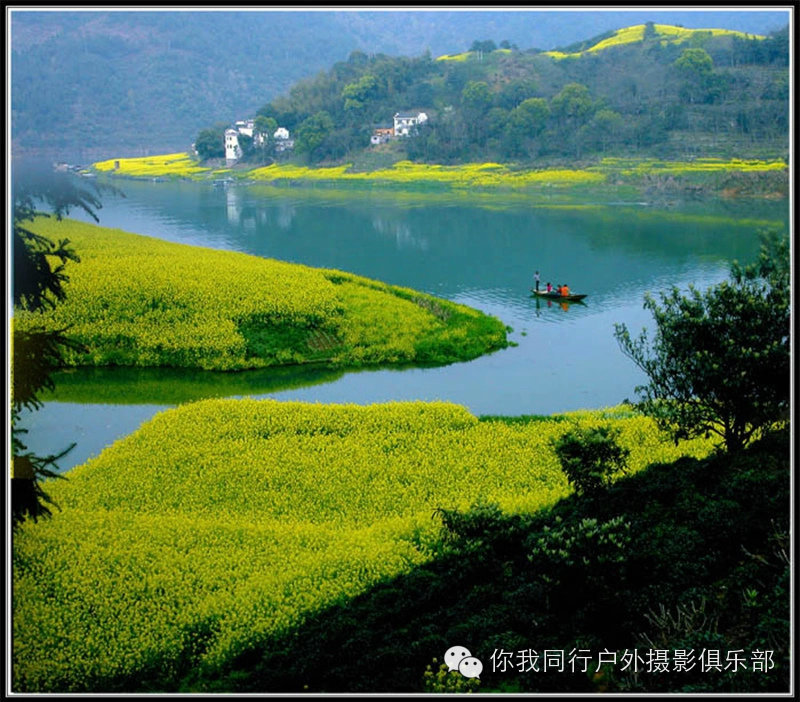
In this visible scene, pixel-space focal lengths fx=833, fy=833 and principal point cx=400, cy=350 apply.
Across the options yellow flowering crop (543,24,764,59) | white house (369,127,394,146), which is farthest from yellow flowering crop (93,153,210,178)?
yellow flowering crop (543,24,764,59)

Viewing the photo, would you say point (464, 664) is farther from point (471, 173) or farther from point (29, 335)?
Result: point (471, 173)

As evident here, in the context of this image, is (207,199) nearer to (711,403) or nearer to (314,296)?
(314,296)

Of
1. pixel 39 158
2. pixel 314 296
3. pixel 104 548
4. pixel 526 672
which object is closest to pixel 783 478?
pixel 526 672

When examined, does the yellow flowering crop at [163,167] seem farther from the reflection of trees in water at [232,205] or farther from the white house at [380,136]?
→ the white house at [380,136]

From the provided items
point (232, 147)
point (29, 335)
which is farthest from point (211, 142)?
point (29, 335)

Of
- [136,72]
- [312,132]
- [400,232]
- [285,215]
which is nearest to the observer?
[136,72]

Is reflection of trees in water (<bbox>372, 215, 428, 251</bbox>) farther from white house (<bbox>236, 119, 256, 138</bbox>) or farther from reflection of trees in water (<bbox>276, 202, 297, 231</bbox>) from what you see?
white house (<bbox>236, 119, 256, 138</bbox>)

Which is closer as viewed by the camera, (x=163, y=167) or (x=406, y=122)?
(x=163, y=167)
